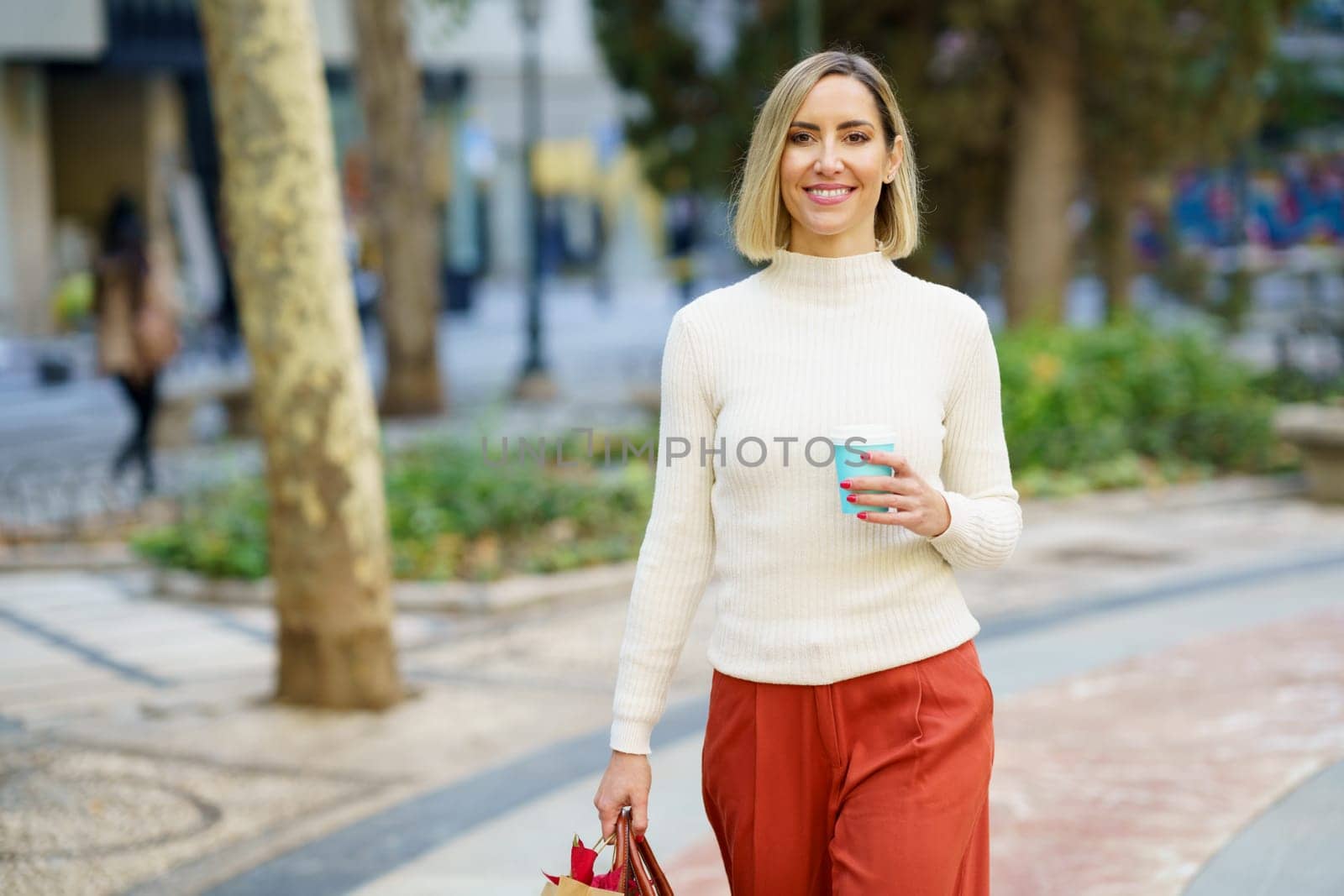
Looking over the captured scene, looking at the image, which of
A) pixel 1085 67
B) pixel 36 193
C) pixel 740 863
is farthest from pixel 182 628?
pixel 36 193

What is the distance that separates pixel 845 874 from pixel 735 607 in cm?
44

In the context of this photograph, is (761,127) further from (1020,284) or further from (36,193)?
(36,193)

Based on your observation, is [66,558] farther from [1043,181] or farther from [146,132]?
[146,132]

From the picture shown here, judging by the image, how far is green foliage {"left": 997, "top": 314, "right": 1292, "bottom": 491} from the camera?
1079cm

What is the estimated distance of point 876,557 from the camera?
246cm

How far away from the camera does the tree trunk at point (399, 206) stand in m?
13.4

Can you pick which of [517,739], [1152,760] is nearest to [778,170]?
[1152,760]

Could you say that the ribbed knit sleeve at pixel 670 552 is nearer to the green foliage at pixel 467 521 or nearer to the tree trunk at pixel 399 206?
the green foliage at pixel 467 521

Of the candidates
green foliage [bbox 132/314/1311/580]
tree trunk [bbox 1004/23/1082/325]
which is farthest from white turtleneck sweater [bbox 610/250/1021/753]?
tree trunk [bbox 1004/23/1082/325]

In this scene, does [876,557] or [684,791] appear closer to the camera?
[876,557]

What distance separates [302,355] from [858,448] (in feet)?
12.7

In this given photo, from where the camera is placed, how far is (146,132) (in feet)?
82.6

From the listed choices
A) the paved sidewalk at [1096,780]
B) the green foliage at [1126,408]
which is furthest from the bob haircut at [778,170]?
the green foliage at [1126,408]

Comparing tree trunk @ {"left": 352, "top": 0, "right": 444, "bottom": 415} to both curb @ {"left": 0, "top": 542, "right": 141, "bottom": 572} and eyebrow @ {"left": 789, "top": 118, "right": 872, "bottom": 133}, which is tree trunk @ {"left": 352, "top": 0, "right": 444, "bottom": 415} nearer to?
curb @ {"left": 0, "top": 542, "right": 141, "bottom": 572}
